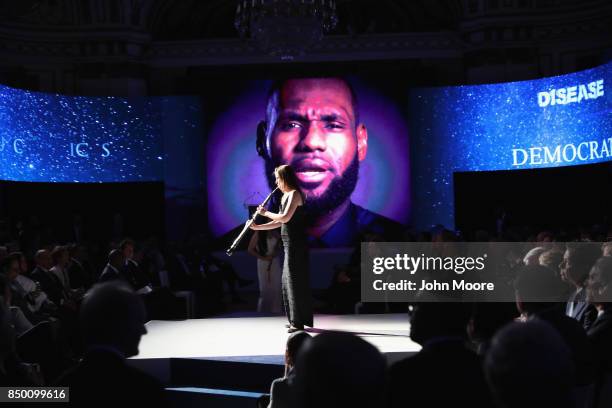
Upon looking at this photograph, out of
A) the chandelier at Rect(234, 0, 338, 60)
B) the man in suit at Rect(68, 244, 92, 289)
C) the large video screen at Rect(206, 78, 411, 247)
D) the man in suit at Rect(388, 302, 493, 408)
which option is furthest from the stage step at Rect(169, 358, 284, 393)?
the large video screen at Rect(206, 78, 411, 247)

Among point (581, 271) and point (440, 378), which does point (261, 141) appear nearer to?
point (581, 271)

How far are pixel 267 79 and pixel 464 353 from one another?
10.7 m

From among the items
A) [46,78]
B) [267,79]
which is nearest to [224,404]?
[267,79]

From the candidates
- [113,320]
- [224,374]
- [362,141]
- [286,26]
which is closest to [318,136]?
[362,141]

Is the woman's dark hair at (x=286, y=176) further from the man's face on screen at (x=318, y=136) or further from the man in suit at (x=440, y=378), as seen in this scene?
the man's face on screen at (x=318, y=136)

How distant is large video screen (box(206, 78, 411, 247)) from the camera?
479 inches

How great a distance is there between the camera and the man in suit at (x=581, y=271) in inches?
157

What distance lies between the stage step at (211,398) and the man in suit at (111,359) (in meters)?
2.94

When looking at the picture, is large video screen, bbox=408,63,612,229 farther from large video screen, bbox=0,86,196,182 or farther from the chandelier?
the chandelier

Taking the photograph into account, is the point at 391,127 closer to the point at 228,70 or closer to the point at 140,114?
the point at 228,70

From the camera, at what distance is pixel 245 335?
6.17m

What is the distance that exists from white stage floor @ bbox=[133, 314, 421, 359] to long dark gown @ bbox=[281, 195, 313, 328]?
27 centimetres

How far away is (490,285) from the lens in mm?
5695

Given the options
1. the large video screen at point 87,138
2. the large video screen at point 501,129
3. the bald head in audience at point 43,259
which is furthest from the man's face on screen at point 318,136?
the bald head in audience at point 43,259
